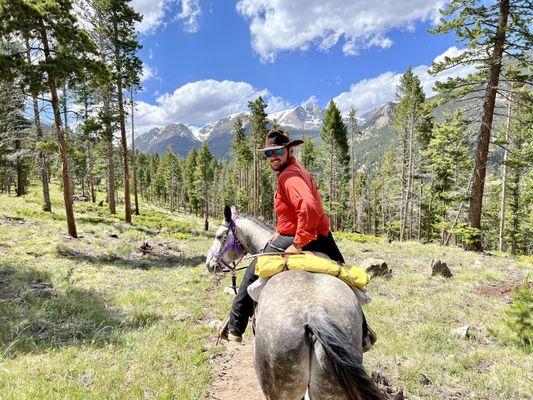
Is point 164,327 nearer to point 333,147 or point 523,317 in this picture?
point 523,317

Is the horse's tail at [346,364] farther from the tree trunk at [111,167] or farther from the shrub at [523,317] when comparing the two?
the tree trunk at [111,167]

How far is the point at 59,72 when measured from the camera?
16.1 m

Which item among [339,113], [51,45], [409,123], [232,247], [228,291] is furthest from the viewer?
[339,113]

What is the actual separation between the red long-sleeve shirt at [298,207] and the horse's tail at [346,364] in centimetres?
129

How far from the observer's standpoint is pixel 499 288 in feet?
38.0

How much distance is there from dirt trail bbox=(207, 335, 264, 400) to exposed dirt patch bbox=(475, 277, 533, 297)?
8.72 m

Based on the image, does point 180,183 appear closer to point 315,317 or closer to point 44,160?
point 44,160

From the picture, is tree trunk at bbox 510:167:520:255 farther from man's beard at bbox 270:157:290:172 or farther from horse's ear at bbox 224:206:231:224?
man's beard at bbox 270:157:290:172

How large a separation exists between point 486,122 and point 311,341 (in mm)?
18433

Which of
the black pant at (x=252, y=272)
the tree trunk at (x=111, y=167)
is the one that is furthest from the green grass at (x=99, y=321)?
the tree trunk at (x=111, y=167)

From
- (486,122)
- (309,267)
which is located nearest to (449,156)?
(486,122)

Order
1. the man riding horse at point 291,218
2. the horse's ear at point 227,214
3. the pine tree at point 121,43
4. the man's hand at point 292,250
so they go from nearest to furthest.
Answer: the man riding horse at point 291,218
the man's hand at point 292,250
the horse's ear at point 227,214
the pine tree at point 121,43

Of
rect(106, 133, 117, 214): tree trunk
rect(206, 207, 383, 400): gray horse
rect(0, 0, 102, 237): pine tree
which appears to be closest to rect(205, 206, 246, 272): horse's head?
rect(206, 207, 383, 400): gray horse

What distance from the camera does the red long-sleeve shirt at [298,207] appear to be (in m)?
4.20
